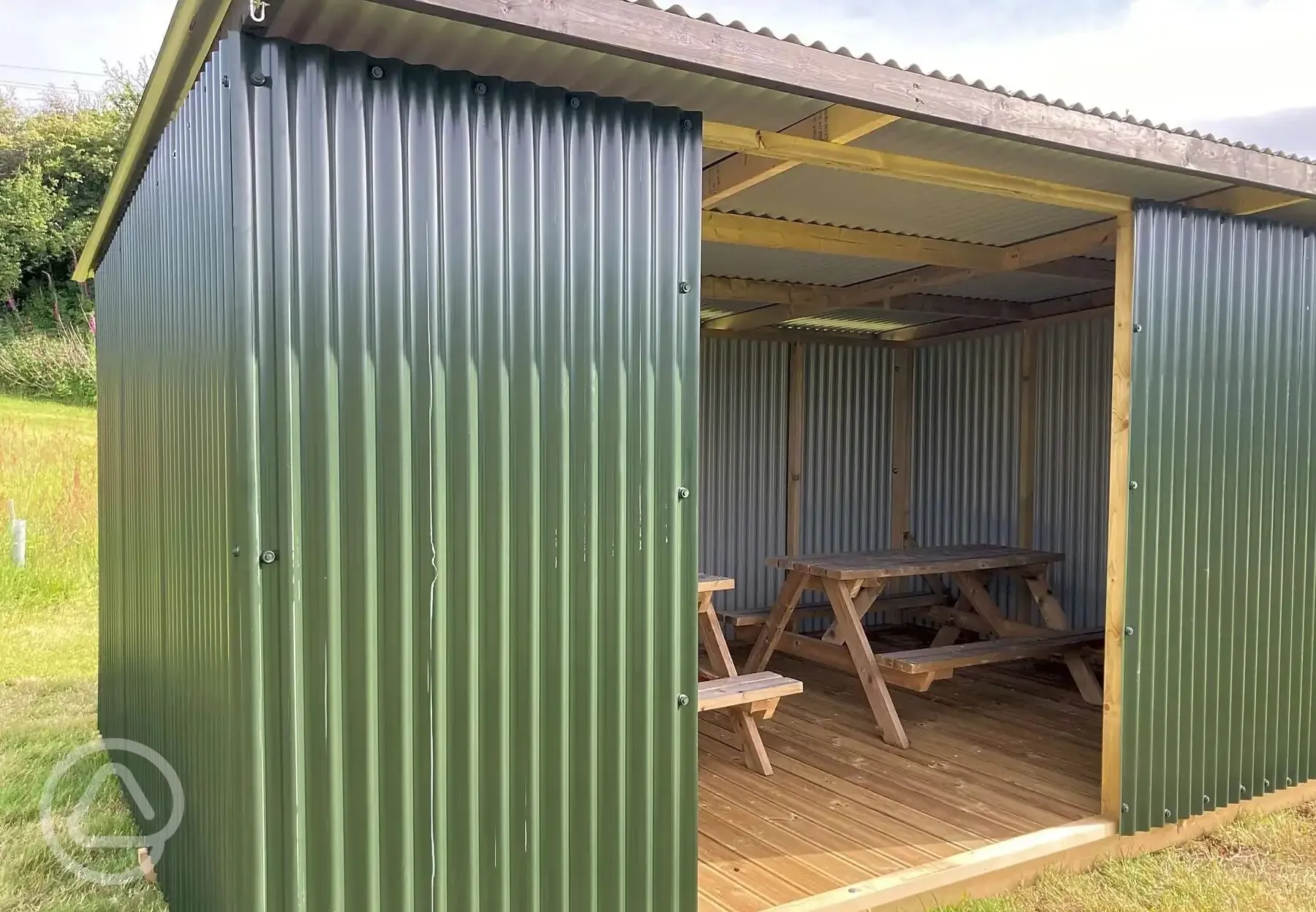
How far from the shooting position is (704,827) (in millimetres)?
3910

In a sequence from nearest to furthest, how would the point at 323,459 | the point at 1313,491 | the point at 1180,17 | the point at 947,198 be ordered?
1. the point at 323,459
2. the point at 947,198
3. the point at 1313,491
4. the point at 1180,17

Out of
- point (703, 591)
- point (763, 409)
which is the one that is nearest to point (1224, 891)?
point (703, 591)

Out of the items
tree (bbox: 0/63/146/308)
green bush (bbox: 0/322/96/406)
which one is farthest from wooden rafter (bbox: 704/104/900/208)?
tree (bbox: 0/63/146/308)

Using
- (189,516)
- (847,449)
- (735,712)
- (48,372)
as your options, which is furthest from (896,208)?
(48,372)

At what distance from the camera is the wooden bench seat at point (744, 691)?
4.22 metres

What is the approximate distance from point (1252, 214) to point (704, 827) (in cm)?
336

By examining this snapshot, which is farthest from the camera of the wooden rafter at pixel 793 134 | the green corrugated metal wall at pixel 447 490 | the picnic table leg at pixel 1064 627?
the picnic table leg at pixel 1064 627

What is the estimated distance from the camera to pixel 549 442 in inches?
96.7

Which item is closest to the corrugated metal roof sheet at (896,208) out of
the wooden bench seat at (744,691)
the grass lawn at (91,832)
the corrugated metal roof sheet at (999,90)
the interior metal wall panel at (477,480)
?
the corrugated metal roof sheet at (999,90)

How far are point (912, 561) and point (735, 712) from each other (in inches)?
71.5

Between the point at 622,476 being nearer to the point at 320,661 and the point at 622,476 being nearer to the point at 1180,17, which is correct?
the point at 320,661

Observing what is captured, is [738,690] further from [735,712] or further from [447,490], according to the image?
[447,490]

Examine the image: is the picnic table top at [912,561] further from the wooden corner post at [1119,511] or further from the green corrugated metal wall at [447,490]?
the green corrugated metal wall at [447,490]

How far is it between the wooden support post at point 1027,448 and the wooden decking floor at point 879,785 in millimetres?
1203
